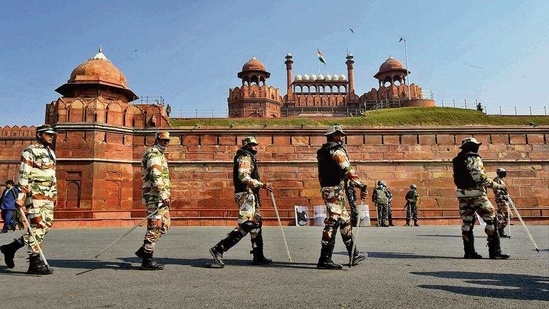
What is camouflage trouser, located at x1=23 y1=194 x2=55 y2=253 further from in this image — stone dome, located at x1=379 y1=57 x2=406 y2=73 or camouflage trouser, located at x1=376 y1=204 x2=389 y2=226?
stone dome, located at x1=379 y1=57 x2=406 y2=73

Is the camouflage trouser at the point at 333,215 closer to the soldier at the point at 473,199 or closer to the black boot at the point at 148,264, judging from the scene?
the black boot at the point at 148,264

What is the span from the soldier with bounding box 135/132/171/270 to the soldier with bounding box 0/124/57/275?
1.20m

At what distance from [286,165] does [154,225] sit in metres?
13.6

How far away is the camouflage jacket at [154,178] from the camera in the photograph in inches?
233

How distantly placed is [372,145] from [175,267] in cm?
1498

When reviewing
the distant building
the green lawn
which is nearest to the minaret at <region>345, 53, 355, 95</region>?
the distant building

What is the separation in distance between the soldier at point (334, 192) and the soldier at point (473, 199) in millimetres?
2208

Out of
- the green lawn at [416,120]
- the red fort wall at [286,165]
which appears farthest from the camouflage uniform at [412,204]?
the green lawn at [416,120]

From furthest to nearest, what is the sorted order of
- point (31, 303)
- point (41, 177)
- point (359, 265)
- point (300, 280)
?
point (359, 265)
point (41, 177)
point (300, 280)
point (31, 303)

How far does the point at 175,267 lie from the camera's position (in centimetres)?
594

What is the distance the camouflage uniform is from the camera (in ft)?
56.9

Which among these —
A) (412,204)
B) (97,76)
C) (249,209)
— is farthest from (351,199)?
(97,76)

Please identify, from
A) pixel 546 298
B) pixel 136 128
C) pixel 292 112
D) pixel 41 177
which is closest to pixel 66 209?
pixel 136 128

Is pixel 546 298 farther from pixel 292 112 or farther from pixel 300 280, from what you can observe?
pixel 292 112
